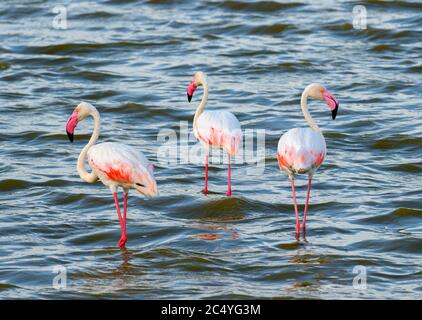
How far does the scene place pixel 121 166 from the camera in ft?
29.4

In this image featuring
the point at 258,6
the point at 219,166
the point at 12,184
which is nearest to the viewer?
the point at 12,184

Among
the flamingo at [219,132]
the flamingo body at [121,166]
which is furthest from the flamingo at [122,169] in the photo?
the flamingo at [219,132]

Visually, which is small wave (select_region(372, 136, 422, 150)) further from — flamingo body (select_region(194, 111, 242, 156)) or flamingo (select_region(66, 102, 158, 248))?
flamingo (select_region(66, 102, 158, 248))

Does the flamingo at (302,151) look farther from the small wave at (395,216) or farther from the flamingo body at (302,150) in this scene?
the small wave at (395,216)

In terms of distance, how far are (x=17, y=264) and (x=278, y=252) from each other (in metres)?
2.16

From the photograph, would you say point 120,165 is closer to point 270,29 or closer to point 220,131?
point 220,131

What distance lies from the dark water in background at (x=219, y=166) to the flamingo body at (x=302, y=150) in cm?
66

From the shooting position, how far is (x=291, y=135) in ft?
30.3

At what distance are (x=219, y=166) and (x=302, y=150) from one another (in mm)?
2928

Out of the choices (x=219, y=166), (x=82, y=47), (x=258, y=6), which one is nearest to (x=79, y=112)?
(x=219, y=166)

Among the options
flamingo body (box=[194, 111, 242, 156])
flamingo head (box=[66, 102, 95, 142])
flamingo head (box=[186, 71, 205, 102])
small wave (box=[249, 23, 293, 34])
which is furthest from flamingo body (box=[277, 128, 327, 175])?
small wave (box=[249, 23, 293, 34])

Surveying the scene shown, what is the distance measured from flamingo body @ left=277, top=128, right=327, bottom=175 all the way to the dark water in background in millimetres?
656
